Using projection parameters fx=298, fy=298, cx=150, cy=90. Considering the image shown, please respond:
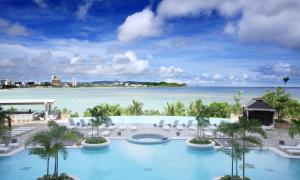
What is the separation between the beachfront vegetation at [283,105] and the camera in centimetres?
2473

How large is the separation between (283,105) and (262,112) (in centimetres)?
253

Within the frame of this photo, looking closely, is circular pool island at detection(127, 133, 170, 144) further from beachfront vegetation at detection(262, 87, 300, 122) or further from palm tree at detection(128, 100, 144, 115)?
beachfront vegetation at detection(262, 87, 300, 122)

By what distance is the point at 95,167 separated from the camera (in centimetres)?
1512

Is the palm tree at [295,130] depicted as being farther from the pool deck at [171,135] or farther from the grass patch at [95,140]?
the grass patch at [95,140]

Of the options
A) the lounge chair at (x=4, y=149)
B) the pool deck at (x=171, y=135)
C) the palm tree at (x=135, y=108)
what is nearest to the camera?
the lounge chair at (x=4, y=149)

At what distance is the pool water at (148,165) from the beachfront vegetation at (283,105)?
9.05 metres

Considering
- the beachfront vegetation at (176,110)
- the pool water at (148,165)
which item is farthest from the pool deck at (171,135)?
the beachfront vegetation at (176,110)

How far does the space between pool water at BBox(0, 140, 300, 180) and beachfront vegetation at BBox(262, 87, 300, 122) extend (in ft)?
29.7

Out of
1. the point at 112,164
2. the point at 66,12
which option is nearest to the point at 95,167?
the point at 112,164

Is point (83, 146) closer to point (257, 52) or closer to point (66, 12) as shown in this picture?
point (66, 12)

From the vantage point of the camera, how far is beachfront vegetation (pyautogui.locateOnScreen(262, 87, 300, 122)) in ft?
81.1

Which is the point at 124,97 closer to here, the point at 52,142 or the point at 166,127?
the point at 166,127

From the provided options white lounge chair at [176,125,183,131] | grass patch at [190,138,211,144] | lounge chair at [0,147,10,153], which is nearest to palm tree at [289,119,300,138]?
grass patch at [190,138,211,144]

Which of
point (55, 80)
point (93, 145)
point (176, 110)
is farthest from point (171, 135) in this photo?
point (55, 80)
